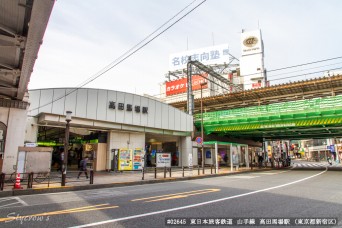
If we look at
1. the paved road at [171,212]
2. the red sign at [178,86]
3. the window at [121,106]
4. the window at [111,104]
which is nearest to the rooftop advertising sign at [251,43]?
the red sign at [178,86]

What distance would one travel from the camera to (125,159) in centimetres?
2128

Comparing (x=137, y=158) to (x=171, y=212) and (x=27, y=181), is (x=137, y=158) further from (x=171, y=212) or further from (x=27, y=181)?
(x=171, y=212)

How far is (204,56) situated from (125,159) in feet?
127

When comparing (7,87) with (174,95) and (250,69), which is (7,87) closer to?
(174,95)

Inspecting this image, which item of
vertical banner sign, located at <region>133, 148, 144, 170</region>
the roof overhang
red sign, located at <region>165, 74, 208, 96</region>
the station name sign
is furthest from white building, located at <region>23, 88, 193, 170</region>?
red sign, located at <region>165, 74, 208, 96</region>

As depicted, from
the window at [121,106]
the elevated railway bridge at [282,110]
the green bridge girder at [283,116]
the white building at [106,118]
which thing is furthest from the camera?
the elevated railway bridge at [282,110]

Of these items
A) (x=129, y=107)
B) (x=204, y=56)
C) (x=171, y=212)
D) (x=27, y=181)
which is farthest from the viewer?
(x=204, y=56)

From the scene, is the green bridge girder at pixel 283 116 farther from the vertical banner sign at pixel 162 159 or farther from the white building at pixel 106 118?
the vertical banner sign at pixel 162 159

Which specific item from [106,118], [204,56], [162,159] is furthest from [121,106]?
[204,56]

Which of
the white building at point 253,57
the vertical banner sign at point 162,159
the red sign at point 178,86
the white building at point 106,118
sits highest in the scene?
the white building at point 253,57

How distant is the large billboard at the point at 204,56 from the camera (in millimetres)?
51250

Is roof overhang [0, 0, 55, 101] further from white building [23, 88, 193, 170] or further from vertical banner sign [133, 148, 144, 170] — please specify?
vertical banner sign [133, 148, 144, 170]

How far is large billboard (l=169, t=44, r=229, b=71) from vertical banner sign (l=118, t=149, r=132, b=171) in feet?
119

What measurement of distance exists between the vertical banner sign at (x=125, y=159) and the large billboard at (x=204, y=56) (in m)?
36.3
